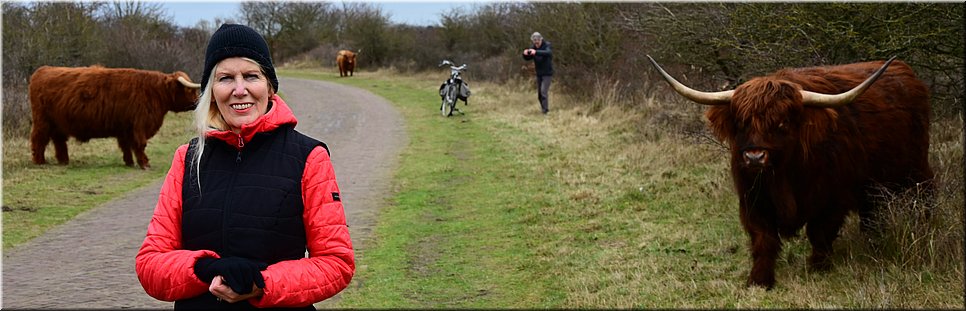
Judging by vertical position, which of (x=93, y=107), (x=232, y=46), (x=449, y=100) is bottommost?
(x=449, y=100)

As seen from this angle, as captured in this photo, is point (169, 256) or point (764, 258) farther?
point (764, 258)

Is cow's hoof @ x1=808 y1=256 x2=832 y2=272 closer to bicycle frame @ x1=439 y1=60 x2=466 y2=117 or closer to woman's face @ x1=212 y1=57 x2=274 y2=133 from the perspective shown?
woman's face @ x1=212 y1=57 x2=274 y2=133

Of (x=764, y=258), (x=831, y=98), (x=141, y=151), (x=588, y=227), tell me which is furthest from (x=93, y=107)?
(x=831, y=98)

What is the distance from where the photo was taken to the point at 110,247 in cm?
778

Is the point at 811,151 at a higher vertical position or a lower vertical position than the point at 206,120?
lower

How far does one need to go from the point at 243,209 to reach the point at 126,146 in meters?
11.0

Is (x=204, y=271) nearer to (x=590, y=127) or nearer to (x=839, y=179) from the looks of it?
(x=839, y=179)

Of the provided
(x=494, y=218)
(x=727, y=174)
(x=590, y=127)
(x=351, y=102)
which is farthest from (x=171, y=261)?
(x=351, y=102)

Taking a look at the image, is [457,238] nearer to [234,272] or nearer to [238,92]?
[238,92]

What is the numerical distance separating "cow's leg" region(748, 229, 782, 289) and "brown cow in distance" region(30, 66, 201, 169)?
30.4 feet

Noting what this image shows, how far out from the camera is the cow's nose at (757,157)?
5.72 metres

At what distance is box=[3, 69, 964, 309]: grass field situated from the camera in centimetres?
582

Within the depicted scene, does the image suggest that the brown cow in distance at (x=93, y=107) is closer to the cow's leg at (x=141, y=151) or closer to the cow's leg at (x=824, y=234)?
the cow's leg at (x=141, y=151)

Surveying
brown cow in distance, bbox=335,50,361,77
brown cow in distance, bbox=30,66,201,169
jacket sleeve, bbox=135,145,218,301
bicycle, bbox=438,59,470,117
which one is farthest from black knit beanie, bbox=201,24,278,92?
brown cow in distance, bbox=335,50,361,77
